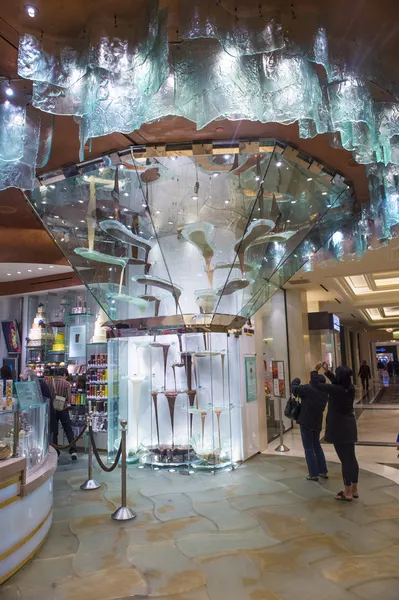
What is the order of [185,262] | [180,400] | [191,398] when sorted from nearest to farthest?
[185,262] < [191,398] < [180,400]

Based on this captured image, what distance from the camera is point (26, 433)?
13.4 ft

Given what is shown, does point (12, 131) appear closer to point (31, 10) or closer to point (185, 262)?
point (31, 10)

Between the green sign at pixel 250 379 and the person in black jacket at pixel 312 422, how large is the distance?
1.50m

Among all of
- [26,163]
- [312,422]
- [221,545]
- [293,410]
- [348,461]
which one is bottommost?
[221,545]

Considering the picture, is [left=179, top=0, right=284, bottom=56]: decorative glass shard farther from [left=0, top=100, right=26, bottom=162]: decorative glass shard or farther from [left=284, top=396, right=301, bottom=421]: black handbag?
[left=284, top=396, right=301, bottom=421]: black handbag

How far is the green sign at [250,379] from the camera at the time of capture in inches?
292

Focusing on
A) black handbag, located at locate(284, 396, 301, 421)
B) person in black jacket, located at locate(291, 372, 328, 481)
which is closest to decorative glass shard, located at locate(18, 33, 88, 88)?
person in black jacket, located at locate(291, 372, 328, 481)

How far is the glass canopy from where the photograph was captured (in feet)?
14.7

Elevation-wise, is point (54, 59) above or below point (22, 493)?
above

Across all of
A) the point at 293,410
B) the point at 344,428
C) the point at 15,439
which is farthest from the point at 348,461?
the point at 15,439

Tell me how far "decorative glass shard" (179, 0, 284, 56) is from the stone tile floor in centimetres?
342

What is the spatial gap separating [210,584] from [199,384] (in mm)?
4022

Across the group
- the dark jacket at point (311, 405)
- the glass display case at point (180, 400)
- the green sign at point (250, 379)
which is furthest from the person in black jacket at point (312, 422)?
the green sign at point (250, 379)

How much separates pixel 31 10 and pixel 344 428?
4663 millimetres
